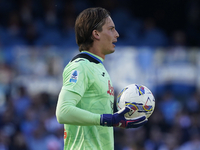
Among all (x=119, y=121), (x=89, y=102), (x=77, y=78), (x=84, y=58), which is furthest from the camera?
(x=84, y=58)

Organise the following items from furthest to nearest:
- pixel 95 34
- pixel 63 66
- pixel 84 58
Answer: pixel 63 66 < pixel 95 34 < pixel 84 58

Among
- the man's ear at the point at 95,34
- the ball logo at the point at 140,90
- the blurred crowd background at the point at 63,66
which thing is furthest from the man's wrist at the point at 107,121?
the blurred crowd background at the point at 63,66

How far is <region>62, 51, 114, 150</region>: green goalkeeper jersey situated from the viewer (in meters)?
3.09

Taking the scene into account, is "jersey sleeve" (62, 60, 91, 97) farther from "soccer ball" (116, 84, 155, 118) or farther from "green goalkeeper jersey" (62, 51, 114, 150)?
"soccer ball" (116, 84, 155, 118)

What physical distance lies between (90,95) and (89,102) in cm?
6

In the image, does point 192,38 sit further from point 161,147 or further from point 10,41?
point 10,41

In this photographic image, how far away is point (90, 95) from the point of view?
3.18 metres

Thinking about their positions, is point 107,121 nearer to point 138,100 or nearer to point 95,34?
point 138,100

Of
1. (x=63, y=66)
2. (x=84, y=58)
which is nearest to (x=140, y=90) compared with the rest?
(x=84, y=58)

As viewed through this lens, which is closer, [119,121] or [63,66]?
[119,121]

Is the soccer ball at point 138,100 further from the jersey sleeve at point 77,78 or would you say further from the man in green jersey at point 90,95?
the jersey sleeve at point 77,78

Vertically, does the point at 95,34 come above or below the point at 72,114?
above

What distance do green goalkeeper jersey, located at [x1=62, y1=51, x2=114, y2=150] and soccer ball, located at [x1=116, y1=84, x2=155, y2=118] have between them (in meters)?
0.15

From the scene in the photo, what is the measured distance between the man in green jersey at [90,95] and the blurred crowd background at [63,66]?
5.07 meters
